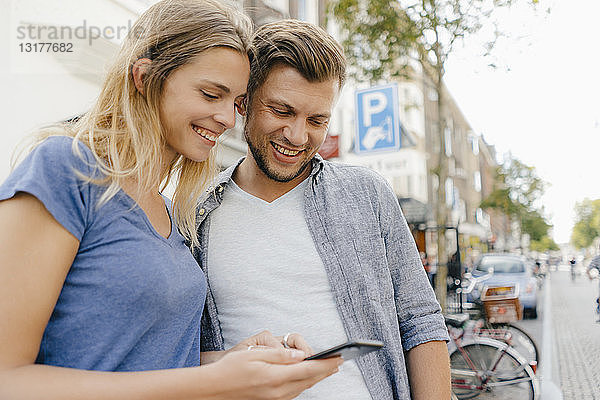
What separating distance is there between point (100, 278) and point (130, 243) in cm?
11

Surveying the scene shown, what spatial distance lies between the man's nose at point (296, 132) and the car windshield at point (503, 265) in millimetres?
11201

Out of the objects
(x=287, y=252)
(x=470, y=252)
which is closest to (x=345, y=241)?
(x=287, y=252)

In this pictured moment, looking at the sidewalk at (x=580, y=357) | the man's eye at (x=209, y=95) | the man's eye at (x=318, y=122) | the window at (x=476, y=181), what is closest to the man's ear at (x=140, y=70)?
the man's eye at (x=209, y=95)

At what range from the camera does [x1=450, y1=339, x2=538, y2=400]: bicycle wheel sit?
16.2 feet

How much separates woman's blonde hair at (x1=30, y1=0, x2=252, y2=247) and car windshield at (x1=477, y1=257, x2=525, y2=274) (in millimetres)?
11684

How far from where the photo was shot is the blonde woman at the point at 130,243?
0.94m

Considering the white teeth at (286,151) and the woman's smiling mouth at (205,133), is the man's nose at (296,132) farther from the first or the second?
the woman's smiling mouth at (205,133)

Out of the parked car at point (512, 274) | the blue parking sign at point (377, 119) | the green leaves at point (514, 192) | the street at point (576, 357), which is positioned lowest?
the parked car at point (512, 274)

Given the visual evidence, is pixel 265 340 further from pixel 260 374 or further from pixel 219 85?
pixel 219 85

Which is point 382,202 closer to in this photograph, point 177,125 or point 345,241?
point 345,241

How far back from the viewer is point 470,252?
29234 millimetres

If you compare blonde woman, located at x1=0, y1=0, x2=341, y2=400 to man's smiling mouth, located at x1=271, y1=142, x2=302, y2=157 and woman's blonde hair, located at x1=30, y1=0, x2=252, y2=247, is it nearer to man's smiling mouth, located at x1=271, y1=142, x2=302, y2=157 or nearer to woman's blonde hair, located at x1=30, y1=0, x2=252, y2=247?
woman's blonde hair, located at x1=30, y1=0, x2=252, y2=247

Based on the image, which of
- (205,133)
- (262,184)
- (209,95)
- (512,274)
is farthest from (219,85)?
(512,274)

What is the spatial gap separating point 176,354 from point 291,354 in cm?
36
